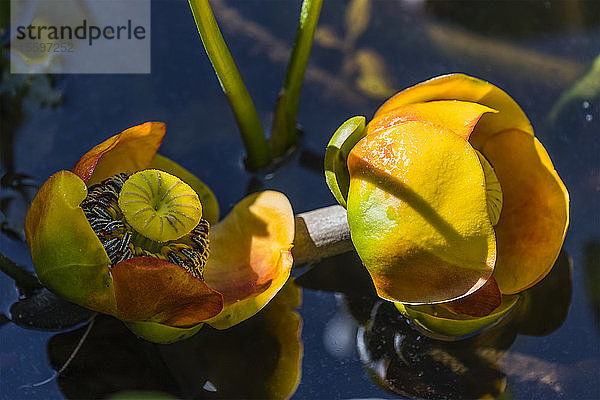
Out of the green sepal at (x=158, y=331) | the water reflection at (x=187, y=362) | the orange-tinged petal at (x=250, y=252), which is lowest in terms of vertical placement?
the water reflection at (x=187, y=362)

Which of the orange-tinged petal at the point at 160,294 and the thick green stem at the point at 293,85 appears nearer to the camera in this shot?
the orange-tinged petal at the point at 160,294

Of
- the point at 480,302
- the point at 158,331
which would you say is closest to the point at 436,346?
the point at 480,302

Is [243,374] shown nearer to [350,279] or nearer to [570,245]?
[350,279]

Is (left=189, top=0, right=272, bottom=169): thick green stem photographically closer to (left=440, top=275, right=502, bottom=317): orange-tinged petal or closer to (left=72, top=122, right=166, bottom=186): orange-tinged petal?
(left=72, top=122, right=166, bottom=186): orange-tinged petal

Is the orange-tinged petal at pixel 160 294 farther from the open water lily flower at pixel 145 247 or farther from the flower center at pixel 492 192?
the flower center at pixel 492 192

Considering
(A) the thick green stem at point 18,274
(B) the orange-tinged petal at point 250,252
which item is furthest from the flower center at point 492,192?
(A) the thick green stem at point 18,274

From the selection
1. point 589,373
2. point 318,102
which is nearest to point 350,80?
point 318,102

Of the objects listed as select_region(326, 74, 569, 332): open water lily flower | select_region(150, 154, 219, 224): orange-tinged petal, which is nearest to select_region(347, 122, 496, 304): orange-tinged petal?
select_region(326, 74, 569, 332): open water lily flower
